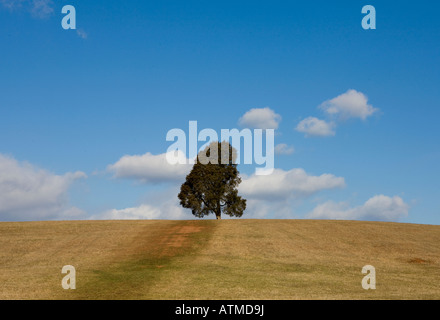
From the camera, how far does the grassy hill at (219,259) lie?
79.5ft

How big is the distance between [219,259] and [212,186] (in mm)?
36638

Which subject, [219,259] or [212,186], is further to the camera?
[212,186]

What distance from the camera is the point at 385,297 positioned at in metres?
22.6

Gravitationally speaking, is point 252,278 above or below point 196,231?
below

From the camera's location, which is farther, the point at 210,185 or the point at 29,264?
the point at 210,185

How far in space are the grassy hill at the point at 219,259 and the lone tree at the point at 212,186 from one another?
13927 millimetres

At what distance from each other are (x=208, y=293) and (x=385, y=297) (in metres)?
8.81

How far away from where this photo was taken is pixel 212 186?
7050 centimetres

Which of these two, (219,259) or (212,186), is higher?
(212,186)

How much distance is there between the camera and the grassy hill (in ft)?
79.5

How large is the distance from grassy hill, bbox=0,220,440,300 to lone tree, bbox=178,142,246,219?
45.7ft
